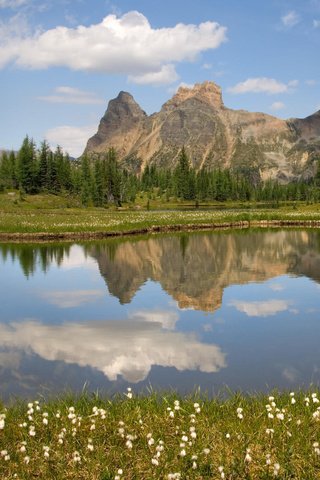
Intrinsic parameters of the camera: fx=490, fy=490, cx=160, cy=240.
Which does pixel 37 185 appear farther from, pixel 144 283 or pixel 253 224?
pixel 144 283

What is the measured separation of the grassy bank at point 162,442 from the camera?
8.01 metres

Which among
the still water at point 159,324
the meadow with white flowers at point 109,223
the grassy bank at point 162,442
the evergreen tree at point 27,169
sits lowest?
the still water at point 159,324

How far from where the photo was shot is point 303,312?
22.0 m

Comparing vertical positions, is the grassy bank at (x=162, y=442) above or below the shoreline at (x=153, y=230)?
below

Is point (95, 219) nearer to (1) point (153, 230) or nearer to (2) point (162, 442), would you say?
(1) point (153, 230)

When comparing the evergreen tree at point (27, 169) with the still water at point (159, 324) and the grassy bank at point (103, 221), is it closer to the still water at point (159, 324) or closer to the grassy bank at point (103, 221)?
the grassy bank at point (103, 221)

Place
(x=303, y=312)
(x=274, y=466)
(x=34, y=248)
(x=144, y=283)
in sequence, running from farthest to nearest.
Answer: (x=34, y=248) → (x=144, y=283) → (x=303, y=312) → (x=274, y=466)

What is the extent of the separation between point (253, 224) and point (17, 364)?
71908mm

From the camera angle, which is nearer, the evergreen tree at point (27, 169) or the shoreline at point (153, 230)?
the shoreline at point (153, 230)

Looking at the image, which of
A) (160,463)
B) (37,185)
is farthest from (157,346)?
(37,185)

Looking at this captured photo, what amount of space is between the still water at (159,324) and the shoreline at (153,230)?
702 inches

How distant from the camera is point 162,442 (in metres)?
8.37

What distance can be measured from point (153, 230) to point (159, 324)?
50.3 meters

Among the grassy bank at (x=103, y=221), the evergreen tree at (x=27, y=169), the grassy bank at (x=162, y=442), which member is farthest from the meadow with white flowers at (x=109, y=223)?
the grassy bank at (x=162, y=442)
